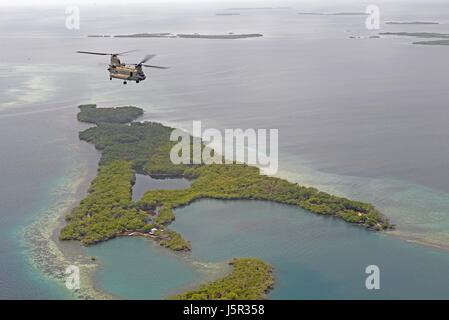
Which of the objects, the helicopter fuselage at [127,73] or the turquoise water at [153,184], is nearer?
the helicopter fuselage at [127,73]

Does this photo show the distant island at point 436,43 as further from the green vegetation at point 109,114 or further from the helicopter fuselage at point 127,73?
the helicopter fuselage at point 127,73

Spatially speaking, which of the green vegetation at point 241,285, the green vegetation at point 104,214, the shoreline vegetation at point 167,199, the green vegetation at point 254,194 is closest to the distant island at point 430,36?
the shoreline vegetation at point 167,199

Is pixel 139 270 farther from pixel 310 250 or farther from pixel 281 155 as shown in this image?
pixel 281 155

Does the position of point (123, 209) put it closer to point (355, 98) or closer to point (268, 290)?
point (268, 290)

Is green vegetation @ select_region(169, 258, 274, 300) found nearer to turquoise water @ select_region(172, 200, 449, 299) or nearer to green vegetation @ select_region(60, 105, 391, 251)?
turquoise water @ select_region(172, 200, 449, 299)

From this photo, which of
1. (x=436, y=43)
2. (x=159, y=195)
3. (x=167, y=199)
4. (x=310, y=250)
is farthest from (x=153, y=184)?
(x=436, y=43)

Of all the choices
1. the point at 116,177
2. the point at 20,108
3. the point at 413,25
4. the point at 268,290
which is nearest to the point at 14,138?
the point at 20,108

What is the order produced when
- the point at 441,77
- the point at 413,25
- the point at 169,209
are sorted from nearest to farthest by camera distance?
the point at 169,209 → the point at 441,77 → the point at 413,25
